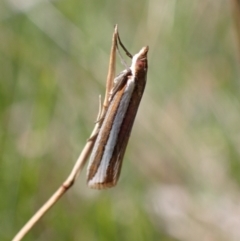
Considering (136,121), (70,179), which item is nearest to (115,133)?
(70,179)

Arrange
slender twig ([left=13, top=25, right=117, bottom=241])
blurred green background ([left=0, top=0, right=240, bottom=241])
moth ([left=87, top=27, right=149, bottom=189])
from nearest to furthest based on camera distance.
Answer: slender twig ([left=13, top=25, right=117, bottom=241]) → moth ([left=87, top=27, right=149, bottom=189]) → blurred green background ([left=0, top=0, right=240, bottom=241])

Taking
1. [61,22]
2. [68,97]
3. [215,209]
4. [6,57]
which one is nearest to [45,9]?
[61,22]

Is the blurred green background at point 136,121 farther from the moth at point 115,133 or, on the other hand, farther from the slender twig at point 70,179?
the slender twig at point 70,179

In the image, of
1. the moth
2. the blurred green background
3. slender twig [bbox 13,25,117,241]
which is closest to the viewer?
slender twig [bbox 13,25,117,241]

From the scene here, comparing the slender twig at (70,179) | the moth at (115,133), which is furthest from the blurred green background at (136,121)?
the slender twig at (70,179)

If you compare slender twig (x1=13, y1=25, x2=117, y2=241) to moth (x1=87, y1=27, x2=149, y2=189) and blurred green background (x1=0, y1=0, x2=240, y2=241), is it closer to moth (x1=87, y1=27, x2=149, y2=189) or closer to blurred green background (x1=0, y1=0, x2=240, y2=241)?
moth (x1=87, y1=27, x2=149, y2=189)

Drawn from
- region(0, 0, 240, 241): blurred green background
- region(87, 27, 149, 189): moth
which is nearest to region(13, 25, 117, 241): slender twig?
region(87, 27, 149, 189): moth

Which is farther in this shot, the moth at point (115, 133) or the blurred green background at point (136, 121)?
the blurred green background at point (136, 121)
